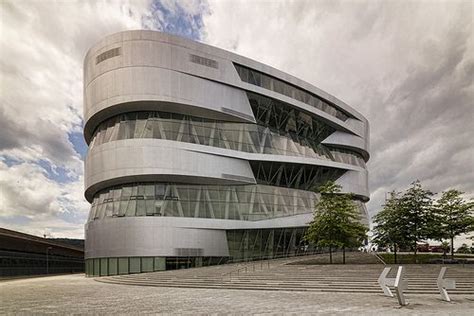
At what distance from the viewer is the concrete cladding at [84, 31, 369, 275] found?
4216 cm

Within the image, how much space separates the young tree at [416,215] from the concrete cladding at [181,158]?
12.1 m

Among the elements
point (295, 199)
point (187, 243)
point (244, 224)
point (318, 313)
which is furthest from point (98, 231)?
point (318, 313)

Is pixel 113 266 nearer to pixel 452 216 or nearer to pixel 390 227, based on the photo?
pixel 390 227

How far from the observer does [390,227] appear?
4069 cm

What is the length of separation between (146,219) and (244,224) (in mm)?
10936

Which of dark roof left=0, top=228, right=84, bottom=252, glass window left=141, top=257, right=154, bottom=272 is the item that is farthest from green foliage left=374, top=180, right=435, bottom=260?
dark roof left=0, top=228, right=84, bottom=252

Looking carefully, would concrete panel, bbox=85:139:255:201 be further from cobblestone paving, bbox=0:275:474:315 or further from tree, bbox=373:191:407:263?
cobblestone paving, bbox=0:275:474:315

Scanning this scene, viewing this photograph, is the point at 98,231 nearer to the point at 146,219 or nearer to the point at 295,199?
the point at 146,219

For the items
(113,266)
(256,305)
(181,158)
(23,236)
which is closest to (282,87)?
(181,158)

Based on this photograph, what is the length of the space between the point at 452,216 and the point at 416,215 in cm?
357

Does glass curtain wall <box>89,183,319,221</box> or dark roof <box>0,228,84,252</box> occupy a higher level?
glass curtain wall <box>89,183,319,221</box>

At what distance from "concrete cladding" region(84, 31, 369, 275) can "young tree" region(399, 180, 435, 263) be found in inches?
476

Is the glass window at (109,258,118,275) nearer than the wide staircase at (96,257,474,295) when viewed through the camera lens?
No

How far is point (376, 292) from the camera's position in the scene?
826 inches
